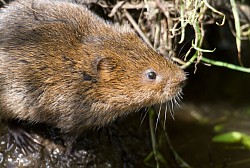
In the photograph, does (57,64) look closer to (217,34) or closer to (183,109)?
(183,109)

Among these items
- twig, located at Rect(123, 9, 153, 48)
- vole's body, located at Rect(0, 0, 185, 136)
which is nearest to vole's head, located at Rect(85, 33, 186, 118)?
vole's body, located at Rect(0, 0, 185, 136)

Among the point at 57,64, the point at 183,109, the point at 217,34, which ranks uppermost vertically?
the point at 57,64

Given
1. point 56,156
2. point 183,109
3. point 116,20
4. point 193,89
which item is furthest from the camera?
point 193,89

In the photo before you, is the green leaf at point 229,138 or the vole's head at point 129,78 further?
the green leaf at point 229,138

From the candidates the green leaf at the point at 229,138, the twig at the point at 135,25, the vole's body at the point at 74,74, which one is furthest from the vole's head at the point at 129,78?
the green leaf at the point at 229,138

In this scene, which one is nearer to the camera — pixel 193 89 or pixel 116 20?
pixel 116 20

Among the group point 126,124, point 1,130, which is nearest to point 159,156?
point 126,124

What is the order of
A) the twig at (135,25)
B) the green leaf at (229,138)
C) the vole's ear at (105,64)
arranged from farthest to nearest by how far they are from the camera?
the green leaf at (229,138), the twig at (135,25), the vole's ear at (105,64)

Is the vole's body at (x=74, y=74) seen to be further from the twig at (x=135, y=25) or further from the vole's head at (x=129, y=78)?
the twig at (x=135, y=25)
